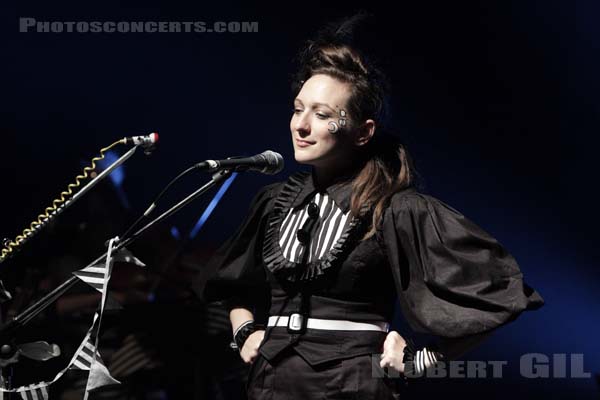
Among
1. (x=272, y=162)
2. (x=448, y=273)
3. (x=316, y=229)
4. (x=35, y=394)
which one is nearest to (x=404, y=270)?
(x=448, y=273)

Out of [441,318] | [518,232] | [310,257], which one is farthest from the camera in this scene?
[518,232]

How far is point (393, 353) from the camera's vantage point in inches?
61.2

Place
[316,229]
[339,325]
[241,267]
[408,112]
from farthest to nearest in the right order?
[408,112], [241,267], [316,229], [339,325]

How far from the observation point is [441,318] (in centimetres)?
153

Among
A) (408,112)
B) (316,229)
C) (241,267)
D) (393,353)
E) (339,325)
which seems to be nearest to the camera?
(393,353)

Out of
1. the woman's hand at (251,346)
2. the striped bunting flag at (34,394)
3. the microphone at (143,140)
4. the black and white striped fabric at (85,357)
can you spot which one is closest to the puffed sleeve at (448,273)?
the woman's hand at (251,346)

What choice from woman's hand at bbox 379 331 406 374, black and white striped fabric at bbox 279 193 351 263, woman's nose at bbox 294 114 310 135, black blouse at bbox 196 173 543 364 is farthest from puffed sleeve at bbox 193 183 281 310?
woman's hand at bbox 379 331 406 374

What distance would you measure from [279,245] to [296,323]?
20 centimetres

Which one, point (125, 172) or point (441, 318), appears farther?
point (125, 172)

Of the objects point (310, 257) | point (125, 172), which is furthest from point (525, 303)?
point (125, 172)

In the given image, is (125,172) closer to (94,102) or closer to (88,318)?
(94,102)

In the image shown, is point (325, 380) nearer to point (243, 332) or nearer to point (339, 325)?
point (339, 325)

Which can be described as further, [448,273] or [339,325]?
[339,325]

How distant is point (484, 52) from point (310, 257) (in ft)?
3.96
